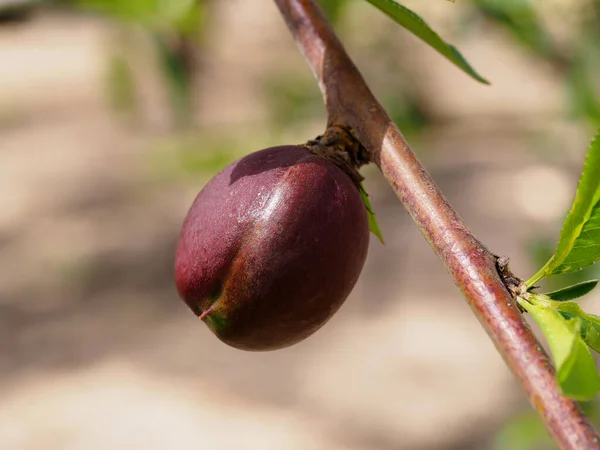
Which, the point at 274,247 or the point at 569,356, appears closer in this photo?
the point at 569,356

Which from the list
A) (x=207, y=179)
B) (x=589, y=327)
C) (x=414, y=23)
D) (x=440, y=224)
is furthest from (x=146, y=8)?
(x=207, y=179)

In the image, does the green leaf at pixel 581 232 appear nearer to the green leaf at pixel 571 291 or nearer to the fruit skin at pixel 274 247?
the green leaf at pixel 571 291

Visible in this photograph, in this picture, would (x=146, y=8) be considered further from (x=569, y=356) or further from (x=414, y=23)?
(x=569, y=356)

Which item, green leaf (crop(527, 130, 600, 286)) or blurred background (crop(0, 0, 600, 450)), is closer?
green leaf (crop(527, 130, 600, 286))

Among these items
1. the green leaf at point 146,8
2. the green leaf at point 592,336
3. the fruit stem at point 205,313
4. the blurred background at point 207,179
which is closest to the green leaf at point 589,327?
the green leaf at point 592,336

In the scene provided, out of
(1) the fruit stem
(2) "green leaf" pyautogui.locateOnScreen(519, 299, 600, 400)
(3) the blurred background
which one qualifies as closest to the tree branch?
(2) "green leaf" pyautogui.locateOnScreen(519, 299, 600, 400)

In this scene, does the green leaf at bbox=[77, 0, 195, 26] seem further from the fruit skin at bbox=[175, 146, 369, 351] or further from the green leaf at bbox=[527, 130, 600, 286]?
the green leaf at bbox=[527, 130, 600, 286]

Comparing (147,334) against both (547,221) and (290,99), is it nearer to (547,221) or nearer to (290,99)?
(290,99)

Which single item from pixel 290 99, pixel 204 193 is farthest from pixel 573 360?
pixel 290 99
